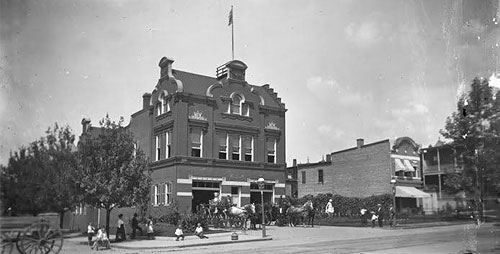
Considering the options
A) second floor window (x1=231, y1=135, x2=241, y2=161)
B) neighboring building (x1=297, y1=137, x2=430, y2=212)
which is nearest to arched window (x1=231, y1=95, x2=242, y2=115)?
second floor window (x1=231, y1=135, x2=241, y2=161)

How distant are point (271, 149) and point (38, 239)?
2623cm

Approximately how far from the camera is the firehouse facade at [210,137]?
30.7 meters

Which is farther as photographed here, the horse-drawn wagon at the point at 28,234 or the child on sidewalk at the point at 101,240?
the child on sidewalk at the point at 101,240

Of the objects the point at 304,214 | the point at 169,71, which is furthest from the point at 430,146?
the point at 169,71

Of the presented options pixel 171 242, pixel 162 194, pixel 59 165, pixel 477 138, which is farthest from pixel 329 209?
pixel 59 165

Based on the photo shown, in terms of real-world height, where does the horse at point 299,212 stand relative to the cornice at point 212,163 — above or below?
below

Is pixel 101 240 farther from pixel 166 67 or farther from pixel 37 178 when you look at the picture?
pixel 166 67

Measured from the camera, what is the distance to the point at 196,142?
1241 inches

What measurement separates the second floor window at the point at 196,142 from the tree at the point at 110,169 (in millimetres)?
9778

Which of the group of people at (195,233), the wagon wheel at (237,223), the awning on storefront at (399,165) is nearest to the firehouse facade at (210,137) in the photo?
the wagon wheel at (237,223)

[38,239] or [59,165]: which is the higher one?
[59,165]

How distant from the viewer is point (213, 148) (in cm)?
3209

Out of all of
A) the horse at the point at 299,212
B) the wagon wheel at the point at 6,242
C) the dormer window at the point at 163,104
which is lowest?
the horse at the point at 299,212

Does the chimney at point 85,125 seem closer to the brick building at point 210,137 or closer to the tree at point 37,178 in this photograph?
the tree at point 37,178
